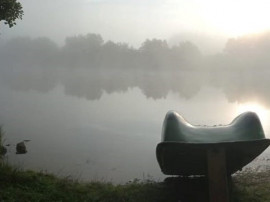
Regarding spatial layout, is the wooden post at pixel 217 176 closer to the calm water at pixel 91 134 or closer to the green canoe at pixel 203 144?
the green canoe at pixel 203 144

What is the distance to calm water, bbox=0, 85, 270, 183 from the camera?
49.3ft

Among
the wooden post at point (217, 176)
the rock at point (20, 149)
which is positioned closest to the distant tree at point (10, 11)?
the rock at point (20, 149)

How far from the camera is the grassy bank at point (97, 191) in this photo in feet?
27.2

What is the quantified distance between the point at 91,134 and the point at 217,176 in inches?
633

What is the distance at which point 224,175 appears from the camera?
7.87m

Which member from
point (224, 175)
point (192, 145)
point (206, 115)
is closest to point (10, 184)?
point (192, 145)

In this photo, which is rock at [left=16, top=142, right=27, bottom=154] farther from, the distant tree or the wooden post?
the wooden post

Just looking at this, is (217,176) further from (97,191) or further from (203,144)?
(97,191)

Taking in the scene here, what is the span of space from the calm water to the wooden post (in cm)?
536

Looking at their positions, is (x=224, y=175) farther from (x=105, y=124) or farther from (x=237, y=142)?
(x=105, y=124)

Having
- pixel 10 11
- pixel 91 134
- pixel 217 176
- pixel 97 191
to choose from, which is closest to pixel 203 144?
pixel 217 176

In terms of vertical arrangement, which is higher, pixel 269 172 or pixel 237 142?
pixel 237 142

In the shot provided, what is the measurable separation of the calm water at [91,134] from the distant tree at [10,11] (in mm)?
5855

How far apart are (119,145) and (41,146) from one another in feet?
13.9
